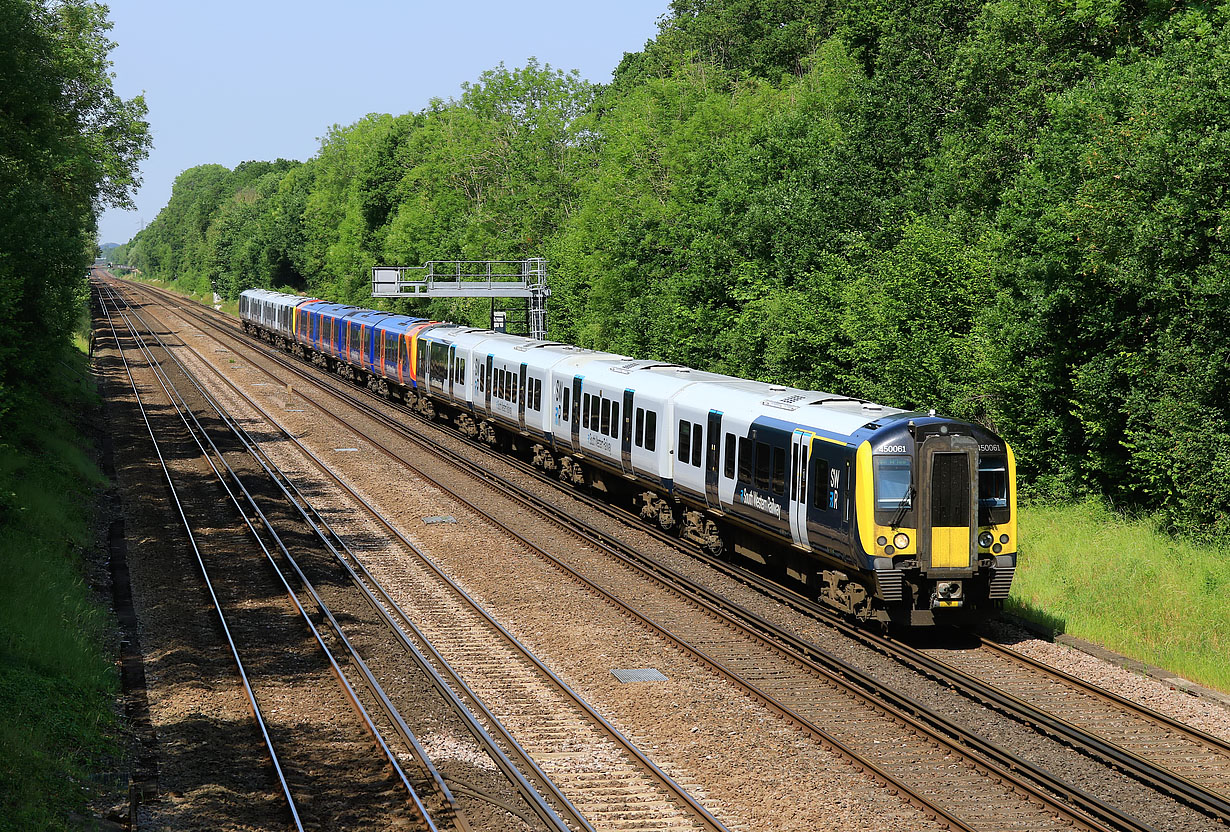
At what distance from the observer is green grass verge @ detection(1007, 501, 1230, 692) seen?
1638cm

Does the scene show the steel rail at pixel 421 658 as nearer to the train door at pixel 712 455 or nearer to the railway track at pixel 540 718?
the railway track at pixel 540 718

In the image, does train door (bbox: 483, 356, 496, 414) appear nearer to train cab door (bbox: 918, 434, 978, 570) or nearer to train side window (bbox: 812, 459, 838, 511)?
train side window (bbox: 812, 459, 838, 511)

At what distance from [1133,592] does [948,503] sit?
13.4ft

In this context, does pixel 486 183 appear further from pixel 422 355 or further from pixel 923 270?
pixel 923 270

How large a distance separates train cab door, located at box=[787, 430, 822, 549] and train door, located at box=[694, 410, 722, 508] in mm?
2858

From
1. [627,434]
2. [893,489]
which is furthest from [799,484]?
[627,434]

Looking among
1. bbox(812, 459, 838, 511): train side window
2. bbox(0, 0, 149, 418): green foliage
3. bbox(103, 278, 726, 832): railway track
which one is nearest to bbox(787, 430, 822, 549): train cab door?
bbox(812, 459, 838, 511): train side window

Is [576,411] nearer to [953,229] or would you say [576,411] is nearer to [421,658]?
[953,229]

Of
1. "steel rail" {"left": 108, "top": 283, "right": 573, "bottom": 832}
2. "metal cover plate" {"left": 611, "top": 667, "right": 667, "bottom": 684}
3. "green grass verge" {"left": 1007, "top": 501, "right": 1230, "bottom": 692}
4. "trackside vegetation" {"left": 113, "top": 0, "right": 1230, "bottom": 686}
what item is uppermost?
"trackside vegetation" {"left": 113, "top": 0, "right": 1230, "bottom": 686}

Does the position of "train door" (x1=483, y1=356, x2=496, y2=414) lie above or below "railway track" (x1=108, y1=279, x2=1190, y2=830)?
above

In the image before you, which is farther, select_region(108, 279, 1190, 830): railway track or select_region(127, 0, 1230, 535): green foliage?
select_region(127, 0, 1230, 535): green foliage

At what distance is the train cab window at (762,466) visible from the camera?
19.7 meters

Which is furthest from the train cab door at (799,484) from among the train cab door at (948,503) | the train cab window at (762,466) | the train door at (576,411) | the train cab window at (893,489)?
the train door at (576,411)

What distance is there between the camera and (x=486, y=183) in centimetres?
7588
